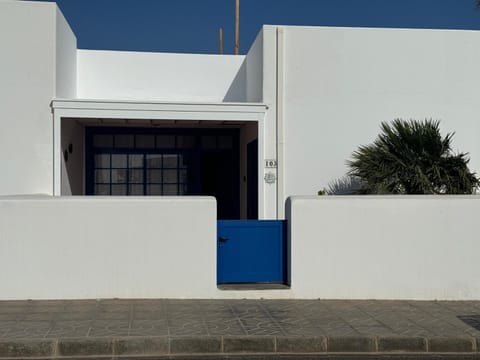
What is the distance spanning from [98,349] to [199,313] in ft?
5.91

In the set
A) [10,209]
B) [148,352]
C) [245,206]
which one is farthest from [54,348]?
[245,206]

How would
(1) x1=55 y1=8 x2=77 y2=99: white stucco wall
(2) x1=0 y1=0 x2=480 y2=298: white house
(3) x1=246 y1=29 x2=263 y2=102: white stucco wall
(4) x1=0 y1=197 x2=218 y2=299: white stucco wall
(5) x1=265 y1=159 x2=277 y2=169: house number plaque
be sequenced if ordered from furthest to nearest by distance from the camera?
(3) x1=246 y1=29 x2=263 y2=102: white stucco wall < (5) x1=265 y1=159 x2=277 y2=169: house number plaque < (1) x1=55 y1=8 x2=77 y2=99: white stucco wall < (2) x1=0 y1=0 x2=480 y2=298: white house < (4) x1=0 y1=197 x2=218 y2=299: white stucco wall

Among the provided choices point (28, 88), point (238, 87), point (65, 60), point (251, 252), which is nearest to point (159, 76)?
point (238, 87)

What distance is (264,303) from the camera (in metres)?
9.02

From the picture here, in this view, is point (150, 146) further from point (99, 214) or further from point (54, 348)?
point (54, 348)

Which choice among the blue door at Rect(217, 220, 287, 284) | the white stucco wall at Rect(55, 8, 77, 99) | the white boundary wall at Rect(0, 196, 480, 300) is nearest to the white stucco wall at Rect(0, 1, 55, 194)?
the white stucco wall at Rect(55, 8, 77, 99)

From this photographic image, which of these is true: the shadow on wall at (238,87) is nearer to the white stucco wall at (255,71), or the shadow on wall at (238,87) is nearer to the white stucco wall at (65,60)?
the white stucco wall at (255,71)

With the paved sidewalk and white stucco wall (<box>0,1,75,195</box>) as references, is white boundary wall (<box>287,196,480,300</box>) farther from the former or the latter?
white stucco wall (<box>0,1,75,195</box>)

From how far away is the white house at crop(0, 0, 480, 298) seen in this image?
29.6 feet

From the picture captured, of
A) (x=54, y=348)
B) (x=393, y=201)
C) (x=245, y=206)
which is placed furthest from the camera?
(x=245, y=206)

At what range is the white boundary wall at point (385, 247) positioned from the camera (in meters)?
9.42

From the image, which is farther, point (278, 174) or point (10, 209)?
point (278, 174)

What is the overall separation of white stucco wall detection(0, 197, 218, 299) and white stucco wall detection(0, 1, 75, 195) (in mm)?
3547


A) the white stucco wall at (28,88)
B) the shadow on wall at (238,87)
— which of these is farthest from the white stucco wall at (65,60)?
the shadow on wall at (238,87)
